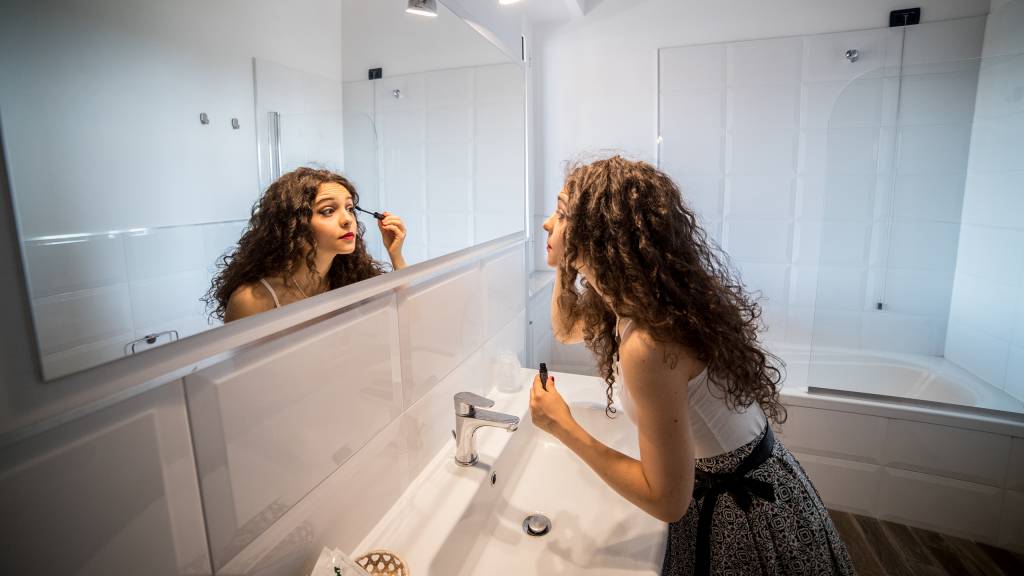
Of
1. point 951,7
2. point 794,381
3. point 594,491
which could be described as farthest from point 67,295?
point 951,7

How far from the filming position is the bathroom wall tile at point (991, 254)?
2.19 m

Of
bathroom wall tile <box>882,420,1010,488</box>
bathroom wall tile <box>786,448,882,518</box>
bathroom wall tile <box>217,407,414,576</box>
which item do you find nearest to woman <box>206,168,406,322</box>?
bathroom wall tile <box>217,407,414,576</box>

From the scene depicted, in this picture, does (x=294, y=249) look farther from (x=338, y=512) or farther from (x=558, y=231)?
(x=558, y=231)

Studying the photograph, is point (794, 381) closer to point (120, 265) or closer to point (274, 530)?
point (274, 530)

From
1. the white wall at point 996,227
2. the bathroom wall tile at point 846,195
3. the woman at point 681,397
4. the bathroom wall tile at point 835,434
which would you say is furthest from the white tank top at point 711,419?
the bathroom wall tile at point 846,195

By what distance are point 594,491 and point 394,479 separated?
1.71 ft

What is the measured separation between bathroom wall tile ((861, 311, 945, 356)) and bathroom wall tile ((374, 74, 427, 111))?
2.58m

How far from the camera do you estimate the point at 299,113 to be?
2.57 ft

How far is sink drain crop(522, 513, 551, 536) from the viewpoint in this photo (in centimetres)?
119

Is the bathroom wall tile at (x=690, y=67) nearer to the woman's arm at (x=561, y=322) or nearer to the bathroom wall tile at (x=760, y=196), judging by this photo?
the bathroom wall tile at (x=760, y=196)

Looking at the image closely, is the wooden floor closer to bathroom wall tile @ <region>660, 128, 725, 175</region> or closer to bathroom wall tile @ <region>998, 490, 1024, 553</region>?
bathroom wall tile @ <region>998, 490, 1024, 553</region>

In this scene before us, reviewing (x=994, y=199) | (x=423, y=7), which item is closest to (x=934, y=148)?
(x=994, y=199)

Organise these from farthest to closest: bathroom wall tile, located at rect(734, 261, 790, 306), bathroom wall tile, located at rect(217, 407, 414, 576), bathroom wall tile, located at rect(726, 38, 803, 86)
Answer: bathroom wall tile, located at rect(734, 261, 790, 306) < bathroom wall tile, located at rect(726, 38, 803, 86) < bathroom wall tile, located at rect(217, 407, 414, 576)

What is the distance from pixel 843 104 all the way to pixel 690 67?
807mm
